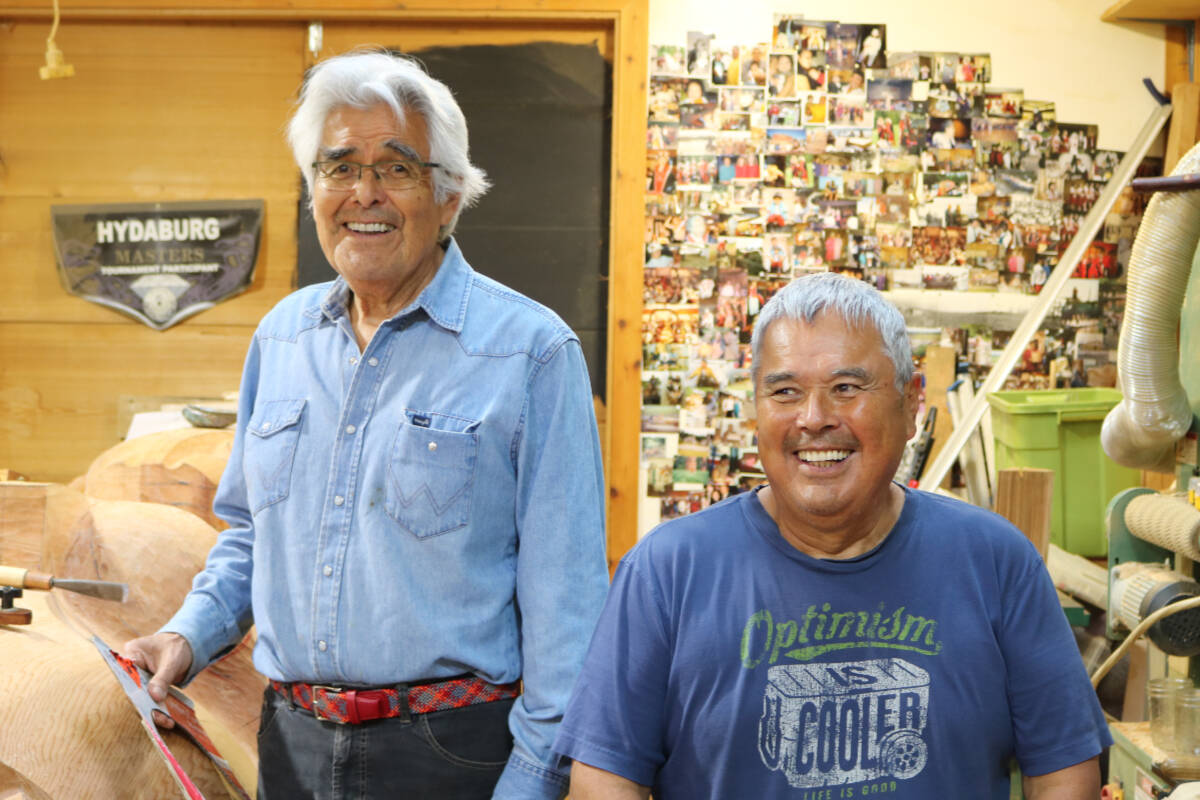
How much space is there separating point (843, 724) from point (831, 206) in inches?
117

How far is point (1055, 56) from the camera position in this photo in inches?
156

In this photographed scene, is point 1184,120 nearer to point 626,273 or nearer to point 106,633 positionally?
point 626,273

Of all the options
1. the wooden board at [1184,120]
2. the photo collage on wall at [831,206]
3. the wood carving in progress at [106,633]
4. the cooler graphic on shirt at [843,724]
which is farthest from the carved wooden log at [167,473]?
the wooden board at [1184,120]

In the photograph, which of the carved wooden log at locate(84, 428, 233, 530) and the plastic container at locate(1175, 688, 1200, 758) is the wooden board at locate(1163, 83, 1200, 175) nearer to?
the plastic container at locate(1175, 688, 1200, 758)

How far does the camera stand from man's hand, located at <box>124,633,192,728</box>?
1603 mm

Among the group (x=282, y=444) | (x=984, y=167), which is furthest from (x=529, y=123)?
(x=282, y=444)

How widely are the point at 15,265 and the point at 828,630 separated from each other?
12.5 feet

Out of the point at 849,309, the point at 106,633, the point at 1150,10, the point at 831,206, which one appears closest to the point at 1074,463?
the point at 831,206

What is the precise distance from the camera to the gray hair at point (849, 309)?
134cm

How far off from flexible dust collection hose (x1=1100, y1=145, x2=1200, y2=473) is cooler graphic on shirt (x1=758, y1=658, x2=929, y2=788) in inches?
55.4

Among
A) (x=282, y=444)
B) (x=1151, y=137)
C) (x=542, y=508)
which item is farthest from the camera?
(x=1151, y=137)

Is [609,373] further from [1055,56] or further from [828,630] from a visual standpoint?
[828,630]

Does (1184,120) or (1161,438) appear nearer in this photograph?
(1161,438)

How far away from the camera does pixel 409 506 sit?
1.51 meters
